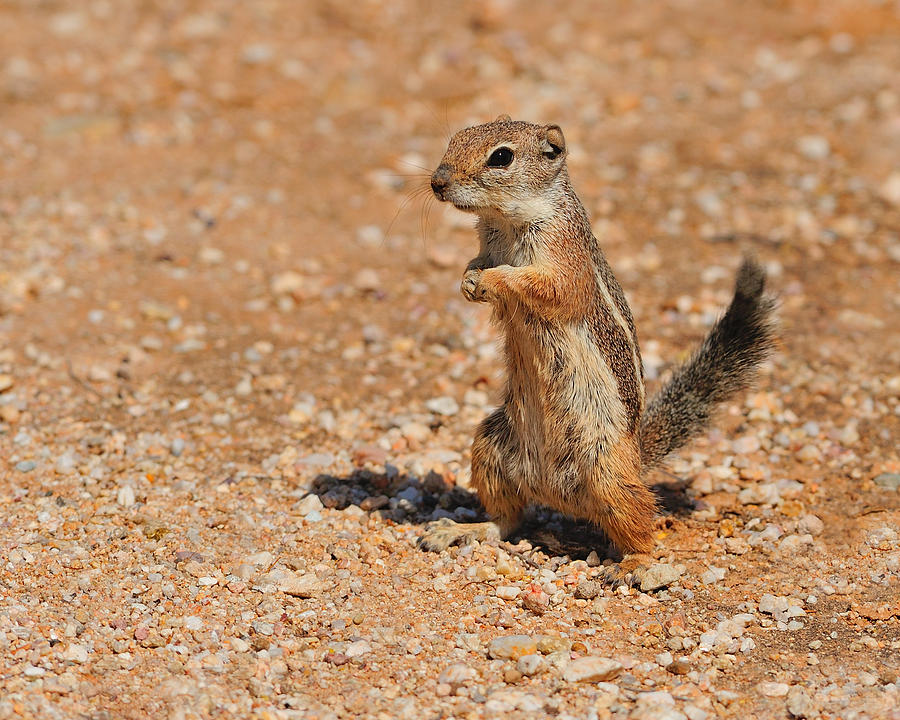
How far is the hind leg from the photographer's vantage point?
479 centimetres

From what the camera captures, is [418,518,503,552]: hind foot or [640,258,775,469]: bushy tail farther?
[418,518,503,552]: hind foot

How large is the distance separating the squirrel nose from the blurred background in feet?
5.54

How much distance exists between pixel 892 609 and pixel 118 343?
14.0 ft

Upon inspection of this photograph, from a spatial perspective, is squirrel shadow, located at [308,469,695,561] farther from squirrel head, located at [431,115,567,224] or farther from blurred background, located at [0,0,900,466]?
squirrel head, located at [431,115,567,224]

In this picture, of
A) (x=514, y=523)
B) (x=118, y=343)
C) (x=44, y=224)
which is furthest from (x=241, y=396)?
(x=44, y=224)

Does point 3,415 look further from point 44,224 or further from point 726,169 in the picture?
point 726,169

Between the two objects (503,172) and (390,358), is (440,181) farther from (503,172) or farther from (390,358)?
(390,358)

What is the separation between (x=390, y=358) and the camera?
6316 mm

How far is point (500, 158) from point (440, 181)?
29 centimetres

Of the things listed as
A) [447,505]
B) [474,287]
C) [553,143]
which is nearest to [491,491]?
[447,505]

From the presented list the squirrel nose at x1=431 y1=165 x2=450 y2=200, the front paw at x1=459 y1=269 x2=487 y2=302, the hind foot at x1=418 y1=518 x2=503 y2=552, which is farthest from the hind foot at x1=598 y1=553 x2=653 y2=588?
the squirrel nose at x1=431 y1=165 x2=450 y2=200

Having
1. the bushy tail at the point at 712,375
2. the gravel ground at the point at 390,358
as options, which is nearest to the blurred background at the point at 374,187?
the gravel ground at the point at 390,358

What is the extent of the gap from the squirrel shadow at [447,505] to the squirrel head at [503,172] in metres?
1.47

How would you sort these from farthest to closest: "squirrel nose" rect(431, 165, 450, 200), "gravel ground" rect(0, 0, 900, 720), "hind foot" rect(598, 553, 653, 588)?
1. "hind foot" rect(598, 553, 653, 588)
2. "squirrel nose" rect(431, 165, 450, 200)
3. "gravel ground" rect(0, 0, 900, 720)
